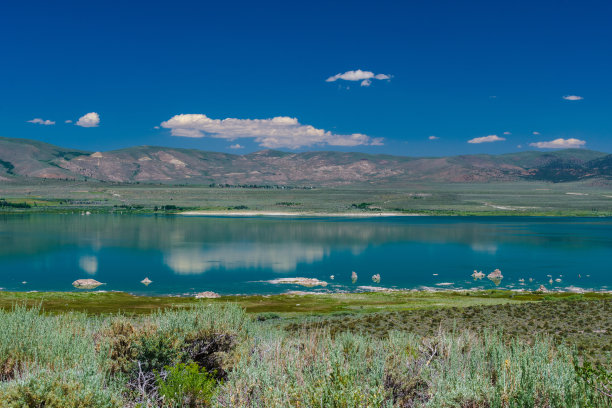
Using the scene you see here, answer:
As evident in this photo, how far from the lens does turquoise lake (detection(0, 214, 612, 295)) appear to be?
50.0 metres

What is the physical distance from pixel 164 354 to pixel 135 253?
63.9 metres

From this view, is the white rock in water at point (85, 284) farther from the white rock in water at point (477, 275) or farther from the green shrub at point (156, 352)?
the green shrub at point (156, 352)

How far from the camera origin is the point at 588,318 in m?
22.7

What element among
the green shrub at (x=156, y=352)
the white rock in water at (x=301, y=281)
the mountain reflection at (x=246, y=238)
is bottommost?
the white rock in water at (x=301, y=281)

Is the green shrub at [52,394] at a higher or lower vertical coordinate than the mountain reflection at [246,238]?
higher

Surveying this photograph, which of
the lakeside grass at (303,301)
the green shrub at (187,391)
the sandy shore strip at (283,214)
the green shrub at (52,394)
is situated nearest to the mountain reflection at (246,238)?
the lakeside grass at (303,301)

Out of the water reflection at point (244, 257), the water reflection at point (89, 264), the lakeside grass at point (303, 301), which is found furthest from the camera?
the water reflection at point (244, 257)

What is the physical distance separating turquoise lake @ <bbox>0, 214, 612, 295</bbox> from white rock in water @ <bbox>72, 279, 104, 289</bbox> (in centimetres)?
178

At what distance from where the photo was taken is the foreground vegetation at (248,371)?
633 centimetres

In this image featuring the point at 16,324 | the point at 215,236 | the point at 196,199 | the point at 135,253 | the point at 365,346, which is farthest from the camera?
the point at 196,199

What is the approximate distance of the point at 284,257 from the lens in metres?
67.4

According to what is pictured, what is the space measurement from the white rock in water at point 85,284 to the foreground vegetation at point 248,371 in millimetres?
39939

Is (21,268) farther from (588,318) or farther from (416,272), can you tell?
(588,318)

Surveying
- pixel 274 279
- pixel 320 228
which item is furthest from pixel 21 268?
pixel 320 228
